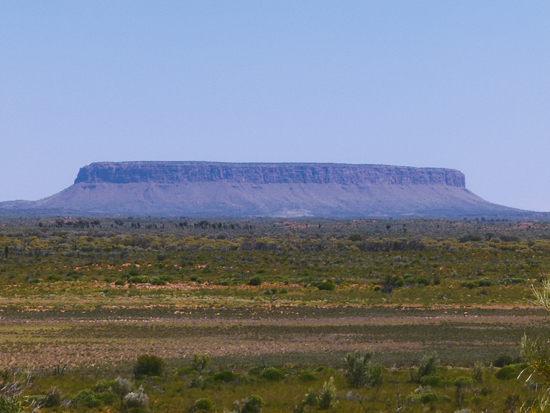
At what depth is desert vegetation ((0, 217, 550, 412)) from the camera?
13.6 metres

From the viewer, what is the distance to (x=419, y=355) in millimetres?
19516

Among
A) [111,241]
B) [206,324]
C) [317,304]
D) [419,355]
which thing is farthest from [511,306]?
[111,241]

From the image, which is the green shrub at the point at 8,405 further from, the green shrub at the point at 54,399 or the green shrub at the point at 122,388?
the green shrub at the point at 122,388

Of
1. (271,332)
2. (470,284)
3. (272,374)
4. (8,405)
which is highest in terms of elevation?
(8,405)

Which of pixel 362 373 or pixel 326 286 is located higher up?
pixel 362 373

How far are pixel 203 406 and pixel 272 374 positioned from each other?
3.16m

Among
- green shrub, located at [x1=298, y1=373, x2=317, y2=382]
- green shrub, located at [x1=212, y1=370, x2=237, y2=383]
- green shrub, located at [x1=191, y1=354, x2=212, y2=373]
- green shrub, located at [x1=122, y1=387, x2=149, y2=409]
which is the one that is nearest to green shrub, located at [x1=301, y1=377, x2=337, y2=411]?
green shrub, located at [x1=298, y1=373, x2=317, y2=382]

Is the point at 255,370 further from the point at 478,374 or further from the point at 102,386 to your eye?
the point at 478,374

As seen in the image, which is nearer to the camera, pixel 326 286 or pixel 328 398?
pixel 328 398

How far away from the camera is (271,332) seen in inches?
939

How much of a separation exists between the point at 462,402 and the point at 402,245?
5179 centimetres

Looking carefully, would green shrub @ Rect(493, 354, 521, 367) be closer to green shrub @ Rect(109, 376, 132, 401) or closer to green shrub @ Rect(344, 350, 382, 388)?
green shrub @ Rect(344, 350, 382, 388)

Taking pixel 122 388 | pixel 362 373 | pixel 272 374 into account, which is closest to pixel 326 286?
pixel 272 374

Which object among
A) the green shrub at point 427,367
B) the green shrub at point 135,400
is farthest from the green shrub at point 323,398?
the green shrub at point 427,367
